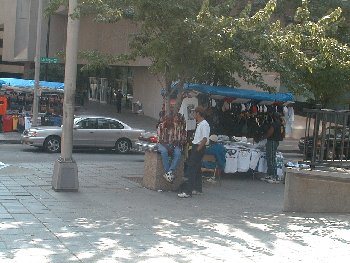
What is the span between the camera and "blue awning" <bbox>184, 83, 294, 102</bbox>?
15594 mm

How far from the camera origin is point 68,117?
12242 millimetres

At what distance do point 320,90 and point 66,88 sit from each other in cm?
1283

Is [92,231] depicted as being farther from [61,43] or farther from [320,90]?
[61,43]

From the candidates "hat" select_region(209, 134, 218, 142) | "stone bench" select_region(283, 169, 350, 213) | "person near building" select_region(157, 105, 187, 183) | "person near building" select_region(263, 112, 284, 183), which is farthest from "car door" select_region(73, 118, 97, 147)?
"stone bench" select_region(283, 169, 350, 213)

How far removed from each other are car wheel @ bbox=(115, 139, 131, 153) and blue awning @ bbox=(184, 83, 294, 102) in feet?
26.2

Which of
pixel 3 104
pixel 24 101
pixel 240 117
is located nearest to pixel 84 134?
pixel 3 104

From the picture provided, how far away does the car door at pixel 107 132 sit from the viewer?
2320 centimetres

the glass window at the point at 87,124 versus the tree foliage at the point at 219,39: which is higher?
the tree foliage at the point at 219,39

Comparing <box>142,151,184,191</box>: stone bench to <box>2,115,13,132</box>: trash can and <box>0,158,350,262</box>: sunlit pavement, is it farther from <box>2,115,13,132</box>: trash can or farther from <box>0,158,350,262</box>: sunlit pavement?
<box>2,115,13,132</box>: trash can

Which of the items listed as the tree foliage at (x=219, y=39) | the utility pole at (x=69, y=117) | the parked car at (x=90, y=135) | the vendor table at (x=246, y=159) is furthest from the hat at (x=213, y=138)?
the parked car at (x=90, y=135)

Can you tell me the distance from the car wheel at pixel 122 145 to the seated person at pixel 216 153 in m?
8.49

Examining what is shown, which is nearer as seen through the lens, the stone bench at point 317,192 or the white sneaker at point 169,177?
the stone bench at point 317,192

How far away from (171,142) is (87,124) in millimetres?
10691

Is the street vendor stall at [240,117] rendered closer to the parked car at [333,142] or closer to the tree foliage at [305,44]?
the tree foliage at [305,44]
